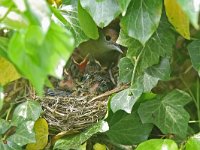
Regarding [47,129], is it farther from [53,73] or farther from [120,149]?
[53,73]

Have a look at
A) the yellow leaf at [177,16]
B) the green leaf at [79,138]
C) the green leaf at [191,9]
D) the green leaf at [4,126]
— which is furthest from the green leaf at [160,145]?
the green leaf at [191,9]

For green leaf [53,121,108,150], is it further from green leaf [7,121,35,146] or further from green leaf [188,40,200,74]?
green leaf [188,40,200,74]

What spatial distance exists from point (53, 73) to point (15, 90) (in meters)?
0.81

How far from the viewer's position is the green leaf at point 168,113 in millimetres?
1002

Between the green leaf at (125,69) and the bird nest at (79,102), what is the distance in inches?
2.1

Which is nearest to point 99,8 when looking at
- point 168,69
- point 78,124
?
point 168,69

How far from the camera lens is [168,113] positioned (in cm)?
102

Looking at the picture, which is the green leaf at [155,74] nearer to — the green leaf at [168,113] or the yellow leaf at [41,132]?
the green leaf at [168,113]

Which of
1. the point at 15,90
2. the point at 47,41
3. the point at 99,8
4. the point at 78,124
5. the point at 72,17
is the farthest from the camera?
the point at 15,90

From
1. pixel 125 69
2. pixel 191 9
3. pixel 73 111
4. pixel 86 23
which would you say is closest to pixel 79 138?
pixel 73 111

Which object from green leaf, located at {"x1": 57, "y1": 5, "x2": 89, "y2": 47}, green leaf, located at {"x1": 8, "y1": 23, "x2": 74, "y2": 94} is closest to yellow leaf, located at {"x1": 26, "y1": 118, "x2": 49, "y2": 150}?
green leaf, located at {"x1": 57, "y1": 5, "x2": 89, "y2": 47}

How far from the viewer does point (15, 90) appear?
1233mm

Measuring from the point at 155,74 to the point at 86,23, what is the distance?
0.68 feet

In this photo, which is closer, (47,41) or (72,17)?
(47,41)
